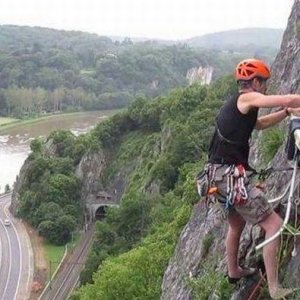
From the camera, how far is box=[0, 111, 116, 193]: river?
90750mm

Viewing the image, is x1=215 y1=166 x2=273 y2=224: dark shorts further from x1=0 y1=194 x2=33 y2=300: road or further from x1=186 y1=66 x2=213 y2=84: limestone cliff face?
x1=186 y1=66 x2=213 y2=84: limestone cliff face

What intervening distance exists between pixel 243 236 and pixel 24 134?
4490 inches

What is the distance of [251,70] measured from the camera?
19.7 feet

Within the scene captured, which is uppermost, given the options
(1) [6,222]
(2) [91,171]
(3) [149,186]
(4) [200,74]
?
(3) [149,186]

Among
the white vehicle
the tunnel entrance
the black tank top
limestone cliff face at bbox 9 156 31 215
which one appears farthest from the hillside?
the black tank top

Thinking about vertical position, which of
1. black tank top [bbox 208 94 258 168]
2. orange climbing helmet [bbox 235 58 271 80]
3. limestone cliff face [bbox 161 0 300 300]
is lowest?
limestone cliff face [bbox 161 0 300 300]

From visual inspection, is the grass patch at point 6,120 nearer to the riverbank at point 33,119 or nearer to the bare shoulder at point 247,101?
the riverbank at point 33,119

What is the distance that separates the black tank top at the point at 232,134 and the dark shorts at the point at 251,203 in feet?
0.53

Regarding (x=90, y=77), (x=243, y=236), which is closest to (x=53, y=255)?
(x=243, y=236)

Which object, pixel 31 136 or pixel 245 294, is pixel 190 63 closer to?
pixel 31 136

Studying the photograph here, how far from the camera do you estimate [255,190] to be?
21.4ft

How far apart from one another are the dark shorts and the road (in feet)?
127

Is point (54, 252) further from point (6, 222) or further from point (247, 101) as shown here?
point (247, 101)

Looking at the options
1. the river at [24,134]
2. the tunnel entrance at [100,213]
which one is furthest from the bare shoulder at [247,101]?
the river at [24,134]
